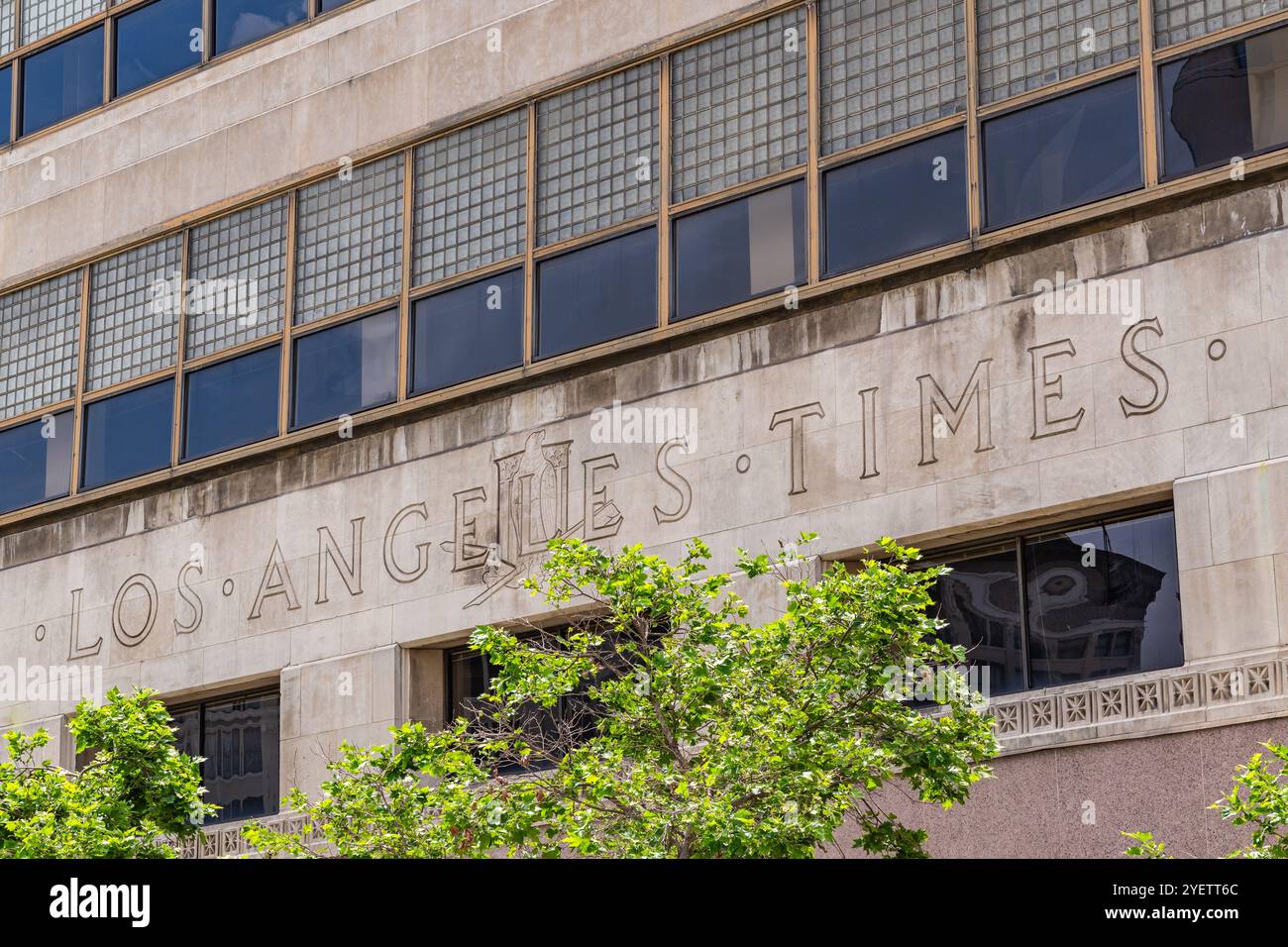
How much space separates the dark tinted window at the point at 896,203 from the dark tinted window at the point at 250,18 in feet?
28.2

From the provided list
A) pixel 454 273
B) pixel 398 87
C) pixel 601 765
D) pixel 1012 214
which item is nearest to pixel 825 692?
pixel 601 765

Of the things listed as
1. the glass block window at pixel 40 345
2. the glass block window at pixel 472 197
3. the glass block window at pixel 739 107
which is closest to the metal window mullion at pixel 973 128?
the glass block window at pixel 739 107

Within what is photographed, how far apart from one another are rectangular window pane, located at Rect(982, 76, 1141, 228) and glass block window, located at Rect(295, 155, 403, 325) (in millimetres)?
7556

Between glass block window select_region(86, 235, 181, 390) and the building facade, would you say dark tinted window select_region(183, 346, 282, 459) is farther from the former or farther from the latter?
glass block window select_region(86, 235, 181, 390)

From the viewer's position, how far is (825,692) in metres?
14.1

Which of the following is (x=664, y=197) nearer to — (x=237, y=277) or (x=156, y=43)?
(x=237, y=277)

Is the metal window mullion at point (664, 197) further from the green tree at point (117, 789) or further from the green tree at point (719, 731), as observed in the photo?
the green tree at point (719, 731)

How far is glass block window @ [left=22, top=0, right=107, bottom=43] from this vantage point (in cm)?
2870

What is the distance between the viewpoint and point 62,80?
94.5 feet

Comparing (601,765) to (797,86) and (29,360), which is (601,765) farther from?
(29,360)

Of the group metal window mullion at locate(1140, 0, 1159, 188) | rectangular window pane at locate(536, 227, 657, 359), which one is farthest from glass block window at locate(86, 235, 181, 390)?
metal window mullion at locate(1140, 0, 1159, 188)

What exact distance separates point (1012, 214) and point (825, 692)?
22.8 ft

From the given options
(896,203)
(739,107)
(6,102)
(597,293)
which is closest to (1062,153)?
(896,203)

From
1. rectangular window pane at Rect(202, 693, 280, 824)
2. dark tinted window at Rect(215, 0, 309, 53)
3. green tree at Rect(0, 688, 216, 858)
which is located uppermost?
dark tinted window at Rect(215, 0, 309, 53)
